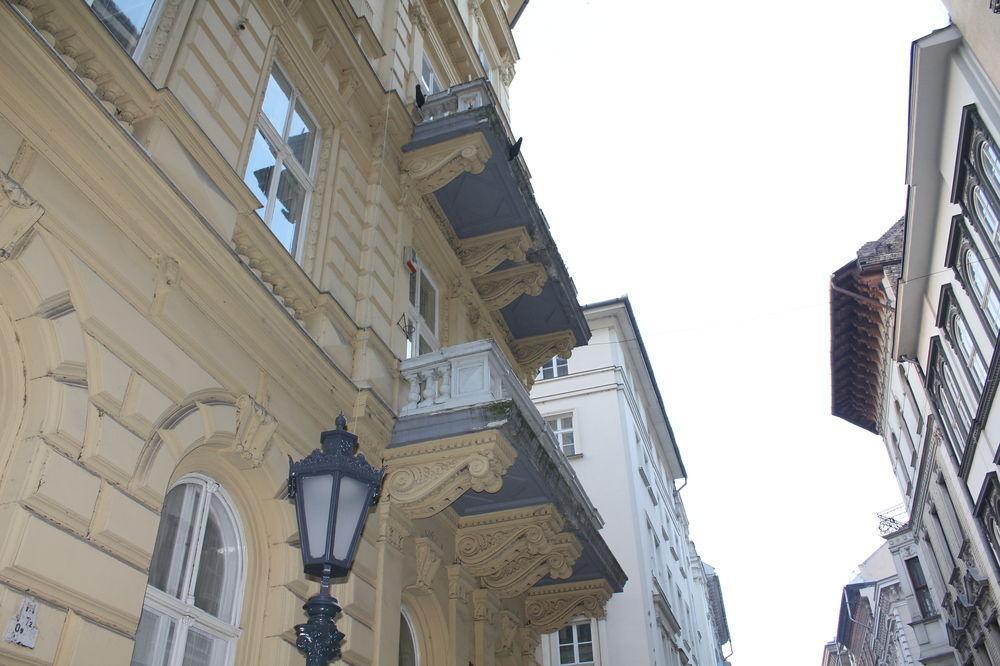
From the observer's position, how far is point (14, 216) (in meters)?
4.88

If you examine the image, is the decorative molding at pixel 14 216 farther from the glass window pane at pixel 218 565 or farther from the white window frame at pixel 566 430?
the white window frame at pixel 566 430

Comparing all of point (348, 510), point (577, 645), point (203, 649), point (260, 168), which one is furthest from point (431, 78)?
point (577, 645)

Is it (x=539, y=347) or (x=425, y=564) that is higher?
(x=539, y=347)

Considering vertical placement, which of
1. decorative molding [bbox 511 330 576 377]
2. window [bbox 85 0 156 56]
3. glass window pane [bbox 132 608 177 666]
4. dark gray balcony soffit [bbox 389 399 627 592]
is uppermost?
decorative molding [bbox 511 330 576 377]

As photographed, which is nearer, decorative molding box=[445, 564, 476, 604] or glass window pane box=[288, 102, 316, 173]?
glass window pane box=[288, 102, 316, 173]

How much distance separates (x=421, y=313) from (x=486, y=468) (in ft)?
13.8

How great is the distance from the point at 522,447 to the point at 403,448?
1369 millimetres

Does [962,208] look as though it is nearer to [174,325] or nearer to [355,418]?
[355,418]

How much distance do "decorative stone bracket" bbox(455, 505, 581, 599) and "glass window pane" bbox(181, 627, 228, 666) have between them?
478cm

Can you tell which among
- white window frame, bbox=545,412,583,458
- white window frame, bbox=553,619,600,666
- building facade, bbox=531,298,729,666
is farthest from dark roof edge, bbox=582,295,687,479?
white window frame, bbox=553,619,600,666

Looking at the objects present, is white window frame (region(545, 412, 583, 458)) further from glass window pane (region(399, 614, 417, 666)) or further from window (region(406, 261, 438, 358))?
glass window pane (region(399, 614, 417, 666))

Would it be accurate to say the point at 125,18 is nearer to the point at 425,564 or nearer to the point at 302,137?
the point at 302,137

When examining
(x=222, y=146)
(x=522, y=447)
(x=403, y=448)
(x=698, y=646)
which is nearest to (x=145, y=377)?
(x=222, y=146)

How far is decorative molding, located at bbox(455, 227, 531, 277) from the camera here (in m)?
13.5
